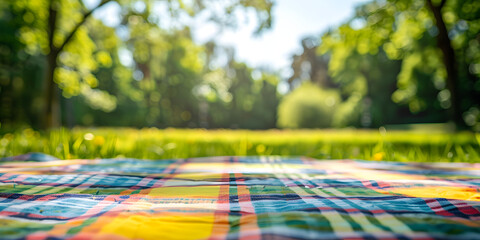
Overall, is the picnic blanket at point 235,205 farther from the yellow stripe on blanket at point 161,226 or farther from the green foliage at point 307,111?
the green foliage at point 307,111

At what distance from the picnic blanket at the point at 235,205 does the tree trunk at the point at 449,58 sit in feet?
16.5

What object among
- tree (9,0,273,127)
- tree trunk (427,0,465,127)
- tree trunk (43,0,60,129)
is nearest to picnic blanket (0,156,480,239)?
tree (9,0,273,127)

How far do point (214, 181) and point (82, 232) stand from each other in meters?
0.79

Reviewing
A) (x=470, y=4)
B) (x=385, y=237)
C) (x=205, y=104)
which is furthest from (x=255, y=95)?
(x=385, y=237)

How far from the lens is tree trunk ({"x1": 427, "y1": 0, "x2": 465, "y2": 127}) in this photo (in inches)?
227

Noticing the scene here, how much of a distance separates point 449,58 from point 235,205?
21.2 feet

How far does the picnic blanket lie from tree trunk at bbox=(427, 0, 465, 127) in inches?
198

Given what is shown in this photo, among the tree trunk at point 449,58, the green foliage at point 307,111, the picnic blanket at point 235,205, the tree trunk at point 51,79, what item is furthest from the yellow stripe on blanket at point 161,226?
the green foliage at point 307,111

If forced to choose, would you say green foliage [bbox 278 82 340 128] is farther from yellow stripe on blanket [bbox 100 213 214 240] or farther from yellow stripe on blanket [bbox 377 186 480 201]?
yellow stripe on blanket [bbox 100 213 214 240]

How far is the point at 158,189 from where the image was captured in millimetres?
1409

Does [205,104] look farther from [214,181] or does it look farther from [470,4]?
[214,181]

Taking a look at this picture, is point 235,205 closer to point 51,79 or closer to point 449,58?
point 51,79

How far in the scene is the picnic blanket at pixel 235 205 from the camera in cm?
84

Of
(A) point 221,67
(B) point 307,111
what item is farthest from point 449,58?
(B) point 307,111
